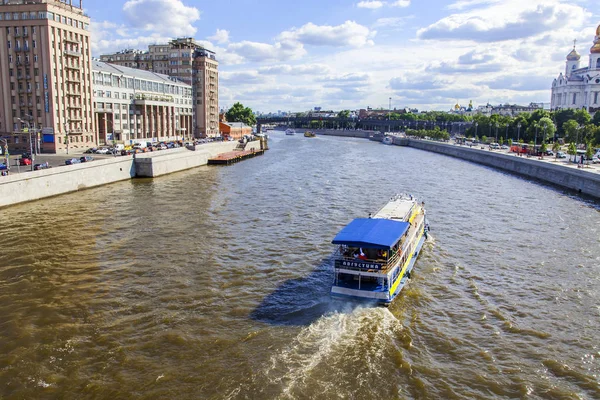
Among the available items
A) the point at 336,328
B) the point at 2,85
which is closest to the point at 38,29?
the point at 2,85

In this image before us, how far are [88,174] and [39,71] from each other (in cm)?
2972

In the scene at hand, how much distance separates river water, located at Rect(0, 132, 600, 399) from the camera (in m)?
18.1

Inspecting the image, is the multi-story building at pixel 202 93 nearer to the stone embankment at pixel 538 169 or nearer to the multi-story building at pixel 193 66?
the multi-story building at pixel 193 66

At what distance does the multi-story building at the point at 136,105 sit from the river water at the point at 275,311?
6041 cm

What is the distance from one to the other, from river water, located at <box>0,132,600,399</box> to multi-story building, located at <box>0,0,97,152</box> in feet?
131

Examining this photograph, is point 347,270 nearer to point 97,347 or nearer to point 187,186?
point 97,347

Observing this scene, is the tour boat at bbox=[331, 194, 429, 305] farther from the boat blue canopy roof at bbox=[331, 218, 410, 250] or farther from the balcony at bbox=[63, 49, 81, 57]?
the balcony at bbox=[63, 49, 81, 57]

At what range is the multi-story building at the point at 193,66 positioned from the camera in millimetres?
150875

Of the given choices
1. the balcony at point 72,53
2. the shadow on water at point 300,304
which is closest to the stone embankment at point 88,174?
the balcony at point 72,53

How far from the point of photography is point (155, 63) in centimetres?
15712

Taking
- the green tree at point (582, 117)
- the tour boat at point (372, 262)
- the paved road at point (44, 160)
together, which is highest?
the green tree at point (582, 117)

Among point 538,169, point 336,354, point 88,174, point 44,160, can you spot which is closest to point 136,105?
point 44,160

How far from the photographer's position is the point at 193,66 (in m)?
153

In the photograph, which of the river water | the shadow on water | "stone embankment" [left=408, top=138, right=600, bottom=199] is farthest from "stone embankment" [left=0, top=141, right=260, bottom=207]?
"stone embankment" [left=408, top=138, right=600, bottom=199]
